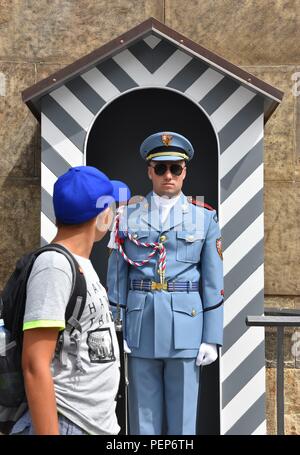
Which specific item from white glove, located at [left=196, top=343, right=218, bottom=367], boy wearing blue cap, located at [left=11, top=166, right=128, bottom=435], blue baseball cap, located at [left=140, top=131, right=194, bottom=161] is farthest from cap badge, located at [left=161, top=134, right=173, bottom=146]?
boy wearing blue cap, located at [left=11, top=166, right=128, bottom=435]

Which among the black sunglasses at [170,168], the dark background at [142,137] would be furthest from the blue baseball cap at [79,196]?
the dark background at [142,137]

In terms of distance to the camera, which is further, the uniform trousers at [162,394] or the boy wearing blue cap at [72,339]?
the uniform trousers at [162,394]

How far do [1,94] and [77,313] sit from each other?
3066 mm

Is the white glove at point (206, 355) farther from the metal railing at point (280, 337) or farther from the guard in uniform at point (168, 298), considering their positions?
the metal railing at point (280, 337)

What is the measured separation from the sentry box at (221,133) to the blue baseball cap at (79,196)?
1.74 meters

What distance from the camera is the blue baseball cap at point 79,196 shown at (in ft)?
7.06

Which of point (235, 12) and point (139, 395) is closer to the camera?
point (139, 395)

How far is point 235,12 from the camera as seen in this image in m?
4.83

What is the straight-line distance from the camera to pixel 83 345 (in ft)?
6.82

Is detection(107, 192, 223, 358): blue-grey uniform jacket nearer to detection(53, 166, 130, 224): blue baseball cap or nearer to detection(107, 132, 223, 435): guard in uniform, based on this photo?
detection(107, 132, 223, 435): guard in uniform

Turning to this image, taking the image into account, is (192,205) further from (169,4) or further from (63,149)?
(169,4)

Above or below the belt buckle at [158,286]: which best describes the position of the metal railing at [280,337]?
below

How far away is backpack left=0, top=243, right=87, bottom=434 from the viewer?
6.61ft
